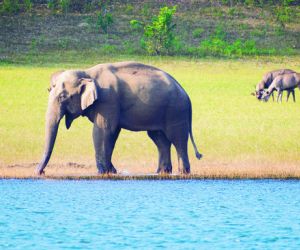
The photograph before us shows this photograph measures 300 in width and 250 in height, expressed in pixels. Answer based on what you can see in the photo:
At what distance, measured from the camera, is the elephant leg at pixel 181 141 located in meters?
24.6

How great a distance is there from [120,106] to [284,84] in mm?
25904

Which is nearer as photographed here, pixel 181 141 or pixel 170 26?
pixel 181 141

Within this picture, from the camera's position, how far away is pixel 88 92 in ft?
77.4

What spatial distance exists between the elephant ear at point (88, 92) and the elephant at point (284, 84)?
81.9 ft

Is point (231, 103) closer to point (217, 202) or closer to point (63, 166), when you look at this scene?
point (63, 166)

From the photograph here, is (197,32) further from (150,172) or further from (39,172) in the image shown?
Result: (39,172)

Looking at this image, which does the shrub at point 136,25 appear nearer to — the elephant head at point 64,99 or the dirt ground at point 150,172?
the dirt ground at point 150,172

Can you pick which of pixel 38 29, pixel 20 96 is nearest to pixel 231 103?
pixel 20 96

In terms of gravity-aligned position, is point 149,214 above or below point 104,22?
above

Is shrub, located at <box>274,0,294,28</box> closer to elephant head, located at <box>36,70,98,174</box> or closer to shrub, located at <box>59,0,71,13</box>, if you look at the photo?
shrub, located at <box>59,0,71,13</box>

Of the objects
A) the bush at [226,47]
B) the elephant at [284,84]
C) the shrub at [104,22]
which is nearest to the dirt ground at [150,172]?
the elephant at [284,84]

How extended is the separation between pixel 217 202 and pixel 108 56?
49.7 metres

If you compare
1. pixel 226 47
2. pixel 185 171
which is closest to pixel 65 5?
pixel 226 47

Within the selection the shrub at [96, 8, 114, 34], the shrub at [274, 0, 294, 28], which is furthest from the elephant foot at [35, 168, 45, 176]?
the shrub at [274, 0, 294, 28]
